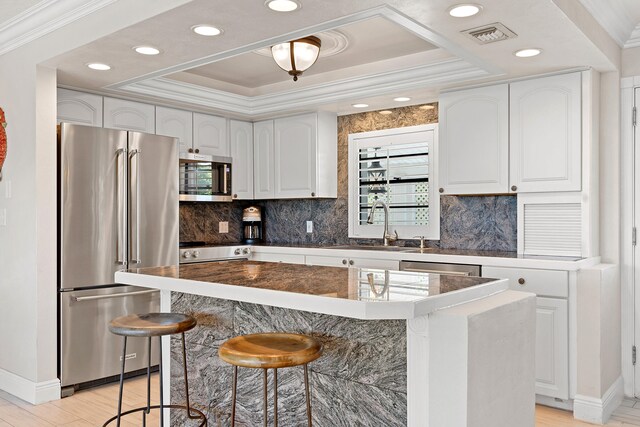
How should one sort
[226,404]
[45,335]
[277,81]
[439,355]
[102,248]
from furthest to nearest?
[277,81] < [102,248] < [45,335] < [226,404] < [439,355]

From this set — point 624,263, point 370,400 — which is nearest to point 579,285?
point 624,263

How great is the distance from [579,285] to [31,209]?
11.6 ft

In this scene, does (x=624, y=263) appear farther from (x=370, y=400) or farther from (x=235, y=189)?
(x=235, y=189)

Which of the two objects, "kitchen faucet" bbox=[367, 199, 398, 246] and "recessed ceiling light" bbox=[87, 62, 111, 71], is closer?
"recessed ceiling light" bbox=[87, 62, 111, 71]

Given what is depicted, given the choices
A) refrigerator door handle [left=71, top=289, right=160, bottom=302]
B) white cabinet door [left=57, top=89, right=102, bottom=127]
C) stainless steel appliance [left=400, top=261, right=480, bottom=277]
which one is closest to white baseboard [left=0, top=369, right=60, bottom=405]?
refrigerator door handle [left=71, top=289, right=160, bottom=302]

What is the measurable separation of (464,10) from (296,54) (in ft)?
4.00

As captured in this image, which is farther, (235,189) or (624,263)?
(235,189)

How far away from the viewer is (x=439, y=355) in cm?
191

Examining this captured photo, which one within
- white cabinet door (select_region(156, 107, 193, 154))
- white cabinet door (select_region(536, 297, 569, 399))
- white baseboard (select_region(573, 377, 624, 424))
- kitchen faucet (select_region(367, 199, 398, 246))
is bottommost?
white baseboard (select_region(573, 377, 624, 424))

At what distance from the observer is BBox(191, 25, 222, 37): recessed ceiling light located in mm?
2828

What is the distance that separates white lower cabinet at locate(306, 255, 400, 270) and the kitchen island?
1464 millimetres

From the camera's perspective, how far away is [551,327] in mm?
3471

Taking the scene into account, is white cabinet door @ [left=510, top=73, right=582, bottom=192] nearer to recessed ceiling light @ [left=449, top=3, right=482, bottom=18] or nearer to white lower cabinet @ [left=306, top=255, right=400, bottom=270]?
white lower cabinet @ [left=306, top=255, right=400, bottom=270]

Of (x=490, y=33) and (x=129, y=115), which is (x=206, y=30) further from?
(x=129, y=115)
